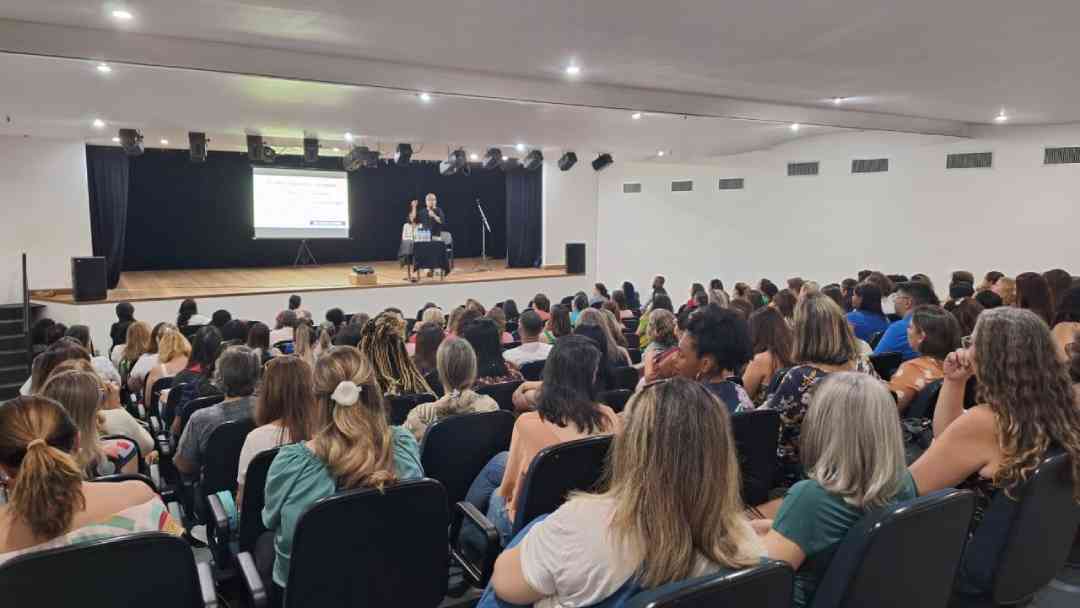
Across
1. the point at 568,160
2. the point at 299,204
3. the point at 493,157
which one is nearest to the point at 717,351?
the point at 493,157

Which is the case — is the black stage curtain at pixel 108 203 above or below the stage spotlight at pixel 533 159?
below

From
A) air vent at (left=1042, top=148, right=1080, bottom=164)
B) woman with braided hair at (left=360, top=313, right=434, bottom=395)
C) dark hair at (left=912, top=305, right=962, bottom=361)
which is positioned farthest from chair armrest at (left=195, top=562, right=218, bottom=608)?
air vent at (left=1042, top=148, right=1080, bottom=164)

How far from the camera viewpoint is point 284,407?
258 centimetres

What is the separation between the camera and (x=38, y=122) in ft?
29.1

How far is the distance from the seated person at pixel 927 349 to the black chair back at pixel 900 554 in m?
1.67

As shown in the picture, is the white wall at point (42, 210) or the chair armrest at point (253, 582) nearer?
the chair armrest at point (253, 582)

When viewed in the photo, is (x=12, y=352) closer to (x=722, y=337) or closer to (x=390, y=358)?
(x=390, y=358)

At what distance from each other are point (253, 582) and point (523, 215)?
45.4 ft

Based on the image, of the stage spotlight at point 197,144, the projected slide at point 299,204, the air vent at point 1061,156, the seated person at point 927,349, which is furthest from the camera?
the projected slide at point 299,204

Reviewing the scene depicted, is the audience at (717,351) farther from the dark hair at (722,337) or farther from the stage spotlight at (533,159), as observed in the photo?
the stage spotlight at (533,159)

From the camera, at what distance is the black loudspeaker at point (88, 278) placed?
31.0ft

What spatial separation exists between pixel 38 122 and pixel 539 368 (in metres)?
8.45

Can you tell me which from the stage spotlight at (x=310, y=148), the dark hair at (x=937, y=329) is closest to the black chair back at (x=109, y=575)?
the dark hair at (x=937, y=329)

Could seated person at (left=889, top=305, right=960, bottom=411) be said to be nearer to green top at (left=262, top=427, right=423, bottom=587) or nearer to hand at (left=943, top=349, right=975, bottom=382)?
hand at (left=943, top=349, right=975, bottom=382)
